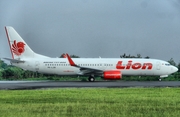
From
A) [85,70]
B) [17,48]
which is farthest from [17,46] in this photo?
[85,70]

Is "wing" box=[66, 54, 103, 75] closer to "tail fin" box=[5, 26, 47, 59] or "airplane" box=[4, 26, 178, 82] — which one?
"airplane" box=[4, 26, 178, 82]

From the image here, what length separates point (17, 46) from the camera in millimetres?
47219

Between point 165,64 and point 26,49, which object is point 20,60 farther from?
point 165,64

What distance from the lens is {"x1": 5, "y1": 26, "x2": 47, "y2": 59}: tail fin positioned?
1854 inches

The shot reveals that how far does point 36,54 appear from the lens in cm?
4778

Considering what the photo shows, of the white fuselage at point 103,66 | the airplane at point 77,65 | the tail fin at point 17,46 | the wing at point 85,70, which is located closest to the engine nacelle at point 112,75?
the airplane at point 77,65

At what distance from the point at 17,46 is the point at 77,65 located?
7.92 meters

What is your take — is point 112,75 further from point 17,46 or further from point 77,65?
point 17,46

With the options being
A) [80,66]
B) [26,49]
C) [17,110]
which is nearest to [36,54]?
[26,49]

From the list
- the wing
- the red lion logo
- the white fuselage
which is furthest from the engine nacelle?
the red lion logo

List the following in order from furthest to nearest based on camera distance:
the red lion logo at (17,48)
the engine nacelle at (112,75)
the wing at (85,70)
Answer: the red lion logo at (17,48), the wing at (85,70), the engine nacelle at (112,75)

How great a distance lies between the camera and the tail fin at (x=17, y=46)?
47094mm

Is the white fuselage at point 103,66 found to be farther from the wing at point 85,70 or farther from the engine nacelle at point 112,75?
the engine nacelle at point 112,75

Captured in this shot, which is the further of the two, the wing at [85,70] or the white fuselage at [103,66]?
the white fuselage at [103,66]
